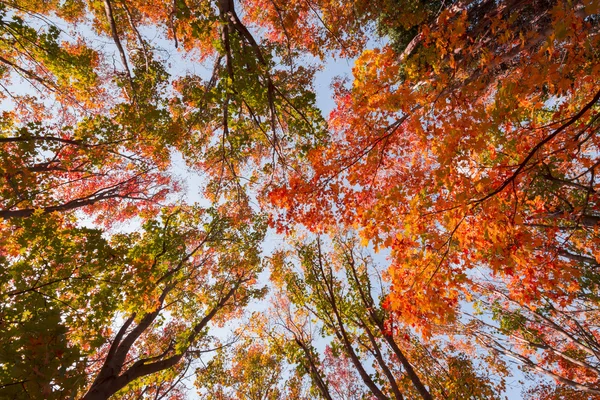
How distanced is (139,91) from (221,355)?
8.42 m

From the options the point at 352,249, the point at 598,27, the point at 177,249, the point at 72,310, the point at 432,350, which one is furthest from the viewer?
the point at 432,350

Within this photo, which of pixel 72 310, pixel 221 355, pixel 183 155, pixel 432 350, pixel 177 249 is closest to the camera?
pixel 72 310

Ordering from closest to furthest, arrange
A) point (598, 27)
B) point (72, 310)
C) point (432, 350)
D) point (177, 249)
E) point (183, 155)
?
point (72, 310) < point (177, 249) < point (183, 155) < point (598, 27) < point (432, 350)

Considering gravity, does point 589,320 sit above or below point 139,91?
below

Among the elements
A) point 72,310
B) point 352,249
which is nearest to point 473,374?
point 352,249

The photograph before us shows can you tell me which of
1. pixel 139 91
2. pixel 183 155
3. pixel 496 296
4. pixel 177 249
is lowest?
pixel 496 296

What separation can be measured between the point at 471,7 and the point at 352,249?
10.5m

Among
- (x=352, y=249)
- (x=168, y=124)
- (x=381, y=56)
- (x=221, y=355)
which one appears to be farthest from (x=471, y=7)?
(x=221, y=355)

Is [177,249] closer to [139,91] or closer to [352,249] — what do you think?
[139,91]

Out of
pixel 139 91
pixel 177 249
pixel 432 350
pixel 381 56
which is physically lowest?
pixel 432 350

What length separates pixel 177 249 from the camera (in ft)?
20.4

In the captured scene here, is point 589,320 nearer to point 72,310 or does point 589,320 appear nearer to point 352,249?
point 352,249

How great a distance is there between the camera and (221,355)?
9.16 m

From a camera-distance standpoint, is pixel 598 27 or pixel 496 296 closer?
pixel 598 27
